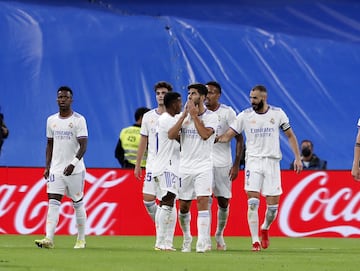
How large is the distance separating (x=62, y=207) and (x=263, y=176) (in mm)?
4929

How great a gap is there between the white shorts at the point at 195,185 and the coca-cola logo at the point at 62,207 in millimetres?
5480

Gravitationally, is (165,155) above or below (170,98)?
below

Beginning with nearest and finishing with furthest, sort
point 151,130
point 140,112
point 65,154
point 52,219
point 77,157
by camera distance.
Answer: point 52,219, point 77,157, point 65,154, point 151,130, point 140,112

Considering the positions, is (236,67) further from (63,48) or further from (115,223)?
(115,223)

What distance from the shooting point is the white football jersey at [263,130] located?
17.0 meters

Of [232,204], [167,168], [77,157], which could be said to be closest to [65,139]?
[77,157]

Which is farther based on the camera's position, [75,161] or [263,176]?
[263,176]

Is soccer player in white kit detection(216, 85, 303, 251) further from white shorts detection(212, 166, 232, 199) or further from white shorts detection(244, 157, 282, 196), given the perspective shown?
white shorts detection(212, 166, 232, 199)

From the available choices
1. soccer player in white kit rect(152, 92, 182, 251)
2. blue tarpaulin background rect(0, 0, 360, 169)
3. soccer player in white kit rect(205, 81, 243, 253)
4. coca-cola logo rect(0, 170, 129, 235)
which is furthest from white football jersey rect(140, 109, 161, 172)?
blue tarpaulin background rect(0, 0, 360, 169)

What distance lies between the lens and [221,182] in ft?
56.5

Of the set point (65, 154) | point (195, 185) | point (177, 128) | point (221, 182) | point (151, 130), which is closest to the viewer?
point (177, 128)

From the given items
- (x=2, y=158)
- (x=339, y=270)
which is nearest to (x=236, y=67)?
(x=2, y=158)

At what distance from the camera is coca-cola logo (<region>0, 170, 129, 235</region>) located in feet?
68.2

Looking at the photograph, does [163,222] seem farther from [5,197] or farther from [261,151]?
[5,197]
